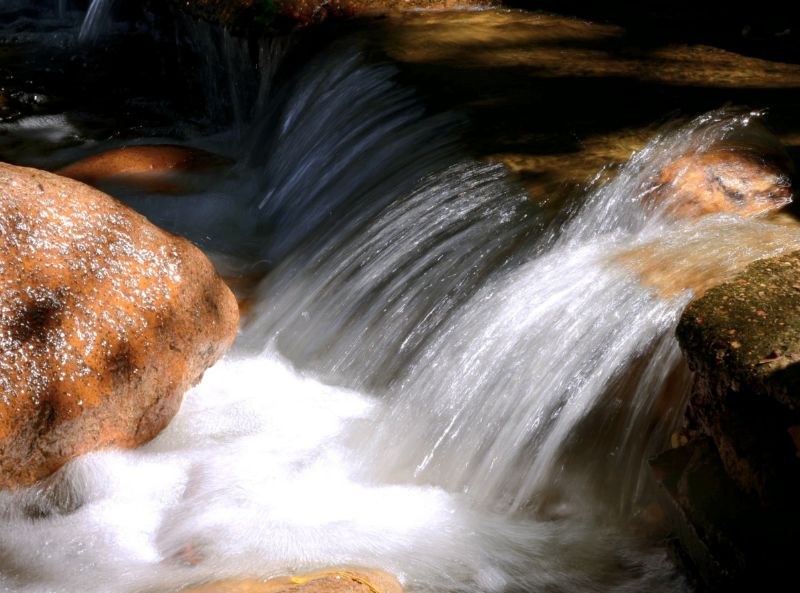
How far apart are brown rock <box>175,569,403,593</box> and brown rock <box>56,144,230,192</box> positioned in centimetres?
400

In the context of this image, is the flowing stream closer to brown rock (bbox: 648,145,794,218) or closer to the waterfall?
brown rock (bbox: 648,145,794,218)

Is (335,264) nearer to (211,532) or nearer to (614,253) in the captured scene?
(614,253)

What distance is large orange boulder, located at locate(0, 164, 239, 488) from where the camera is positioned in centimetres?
283

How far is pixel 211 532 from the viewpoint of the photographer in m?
2.73

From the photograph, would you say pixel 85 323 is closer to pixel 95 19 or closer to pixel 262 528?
pixel 262 528

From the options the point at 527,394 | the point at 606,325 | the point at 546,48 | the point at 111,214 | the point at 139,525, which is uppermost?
the point at 546,48

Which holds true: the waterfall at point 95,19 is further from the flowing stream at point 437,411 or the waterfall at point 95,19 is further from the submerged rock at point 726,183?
the submerged rock at point 726,183

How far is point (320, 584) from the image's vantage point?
2223 mm

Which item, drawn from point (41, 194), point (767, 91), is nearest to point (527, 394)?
point (41, 194)

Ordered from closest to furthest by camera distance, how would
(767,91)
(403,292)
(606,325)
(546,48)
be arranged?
(606,325), (403,292), (767,91), (546,48)

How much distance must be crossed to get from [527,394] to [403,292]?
1050mm

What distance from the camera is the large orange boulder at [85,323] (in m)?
2.83

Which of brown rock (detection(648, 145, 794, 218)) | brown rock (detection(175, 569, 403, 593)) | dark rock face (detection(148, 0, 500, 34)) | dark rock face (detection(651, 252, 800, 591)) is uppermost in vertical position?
dark rock face (detection(148, 0, 500, 34))

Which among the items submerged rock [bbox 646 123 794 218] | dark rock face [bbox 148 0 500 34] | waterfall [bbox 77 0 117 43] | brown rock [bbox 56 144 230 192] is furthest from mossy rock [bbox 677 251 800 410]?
waterfall [bbox 77 0 117 43]
